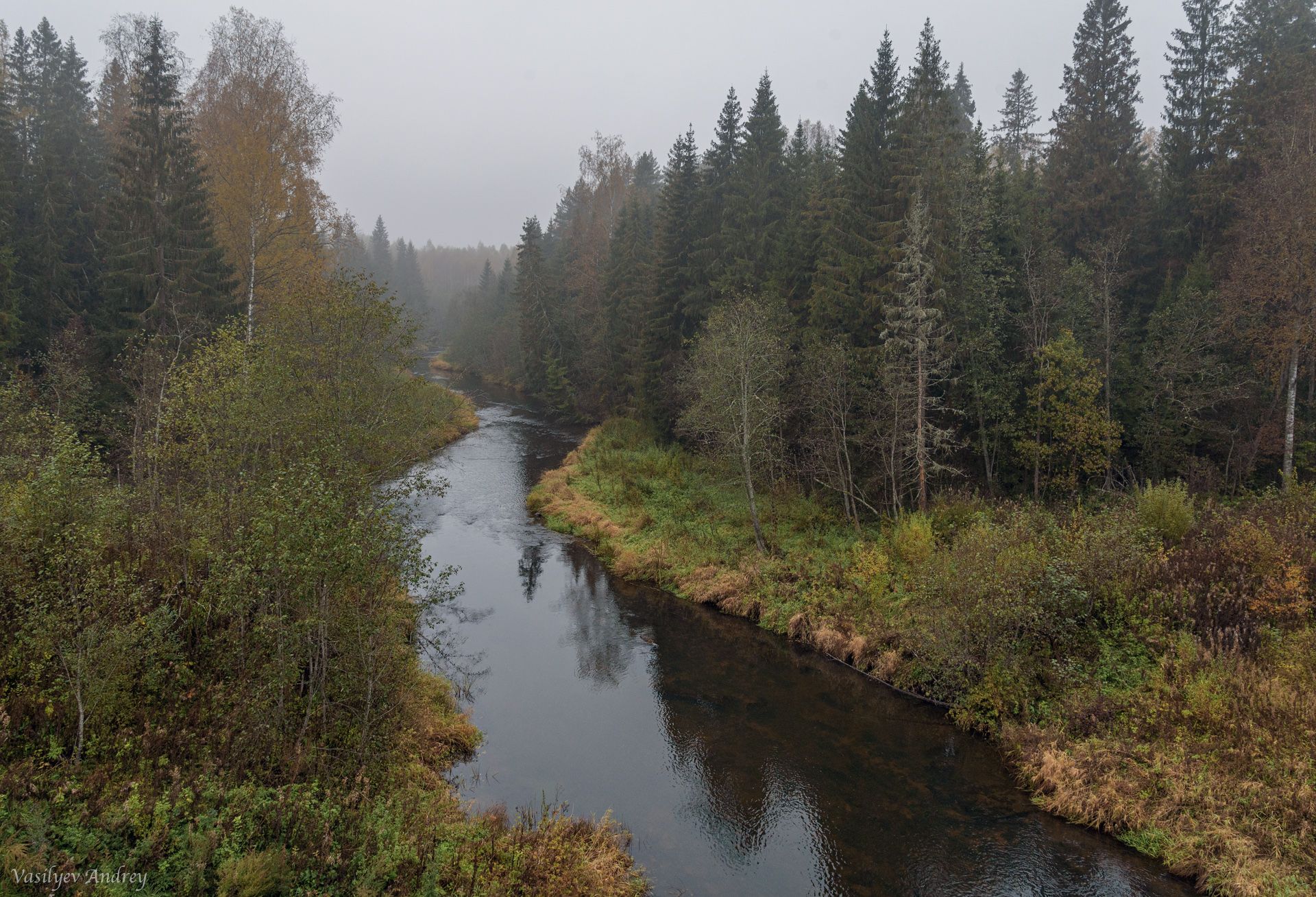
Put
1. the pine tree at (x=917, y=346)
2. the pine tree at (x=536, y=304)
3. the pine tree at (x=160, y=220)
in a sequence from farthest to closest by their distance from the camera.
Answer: the pine tree at (x=536, y=304), the pine tree at (x=160, y=220), the pine tree at (x=917, y=346)

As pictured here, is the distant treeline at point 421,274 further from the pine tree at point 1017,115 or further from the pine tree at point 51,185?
the pine tree at point 1017,115

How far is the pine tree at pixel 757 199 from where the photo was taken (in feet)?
107

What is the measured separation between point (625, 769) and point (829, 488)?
53.0 ft

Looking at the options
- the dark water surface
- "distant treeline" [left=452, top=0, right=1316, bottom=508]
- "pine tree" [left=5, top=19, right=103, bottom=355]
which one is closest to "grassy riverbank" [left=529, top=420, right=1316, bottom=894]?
the dark water surface

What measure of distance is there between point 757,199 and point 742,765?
1122 inches

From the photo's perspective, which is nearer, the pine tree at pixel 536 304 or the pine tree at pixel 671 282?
the pine tree at pixel 671 282

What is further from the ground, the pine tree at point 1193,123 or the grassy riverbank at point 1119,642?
the pine tree at point 1193,123

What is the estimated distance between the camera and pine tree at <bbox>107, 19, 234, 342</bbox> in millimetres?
25953

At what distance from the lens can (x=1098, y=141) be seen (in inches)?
1182

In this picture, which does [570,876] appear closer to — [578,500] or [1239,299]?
[578,500]

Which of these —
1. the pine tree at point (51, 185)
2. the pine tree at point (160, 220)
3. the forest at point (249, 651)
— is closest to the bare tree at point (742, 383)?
the forest at point (249, 651)

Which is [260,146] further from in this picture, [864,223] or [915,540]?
[915,540]

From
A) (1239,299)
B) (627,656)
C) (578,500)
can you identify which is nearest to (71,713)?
(627,656)

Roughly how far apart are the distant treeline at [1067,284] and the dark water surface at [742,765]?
8758 mm
